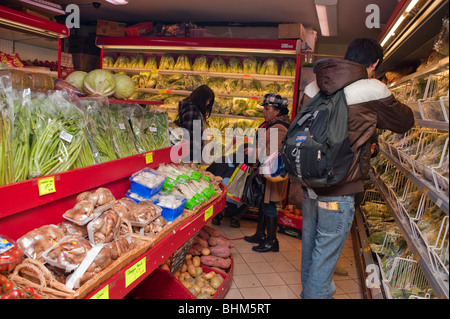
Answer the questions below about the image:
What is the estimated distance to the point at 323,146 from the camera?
221 cm

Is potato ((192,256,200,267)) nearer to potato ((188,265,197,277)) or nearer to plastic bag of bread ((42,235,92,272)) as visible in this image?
potato ((188,265,197,277))

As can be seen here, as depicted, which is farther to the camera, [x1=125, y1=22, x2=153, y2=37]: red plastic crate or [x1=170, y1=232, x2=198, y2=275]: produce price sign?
[x1=125, y1=22, x2=153, y2=37]: red plastic crate

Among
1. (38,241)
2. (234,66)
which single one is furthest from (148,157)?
(234,66)

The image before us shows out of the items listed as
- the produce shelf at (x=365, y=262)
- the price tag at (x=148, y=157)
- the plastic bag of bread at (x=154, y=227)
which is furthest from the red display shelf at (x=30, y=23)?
the produce shelf at (x=365, y=262)

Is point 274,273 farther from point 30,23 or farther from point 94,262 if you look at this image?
point 30,23

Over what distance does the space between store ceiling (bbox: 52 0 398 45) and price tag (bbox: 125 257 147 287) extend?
16.9ft

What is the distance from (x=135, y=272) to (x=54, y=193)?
62cm

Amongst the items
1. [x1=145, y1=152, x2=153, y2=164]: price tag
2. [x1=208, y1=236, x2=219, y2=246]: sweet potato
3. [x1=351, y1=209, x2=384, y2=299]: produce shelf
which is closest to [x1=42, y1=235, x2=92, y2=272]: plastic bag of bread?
[x1=145, y1=152, x2=153, y2=164]: price tag

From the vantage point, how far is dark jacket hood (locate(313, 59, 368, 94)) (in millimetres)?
2268

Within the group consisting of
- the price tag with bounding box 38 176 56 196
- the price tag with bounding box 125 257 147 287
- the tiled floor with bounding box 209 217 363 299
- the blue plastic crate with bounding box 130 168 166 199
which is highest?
the price tag with bounding box 38 176 56 196

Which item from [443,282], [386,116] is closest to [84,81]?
[386,116]

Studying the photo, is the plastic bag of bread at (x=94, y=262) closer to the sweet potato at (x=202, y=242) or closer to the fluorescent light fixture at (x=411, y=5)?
the sweet potato at (x=202, y=242)

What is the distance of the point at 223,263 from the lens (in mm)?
3416

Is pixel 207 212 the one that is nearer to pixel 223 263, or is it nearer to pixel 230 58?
pixel 223 263
